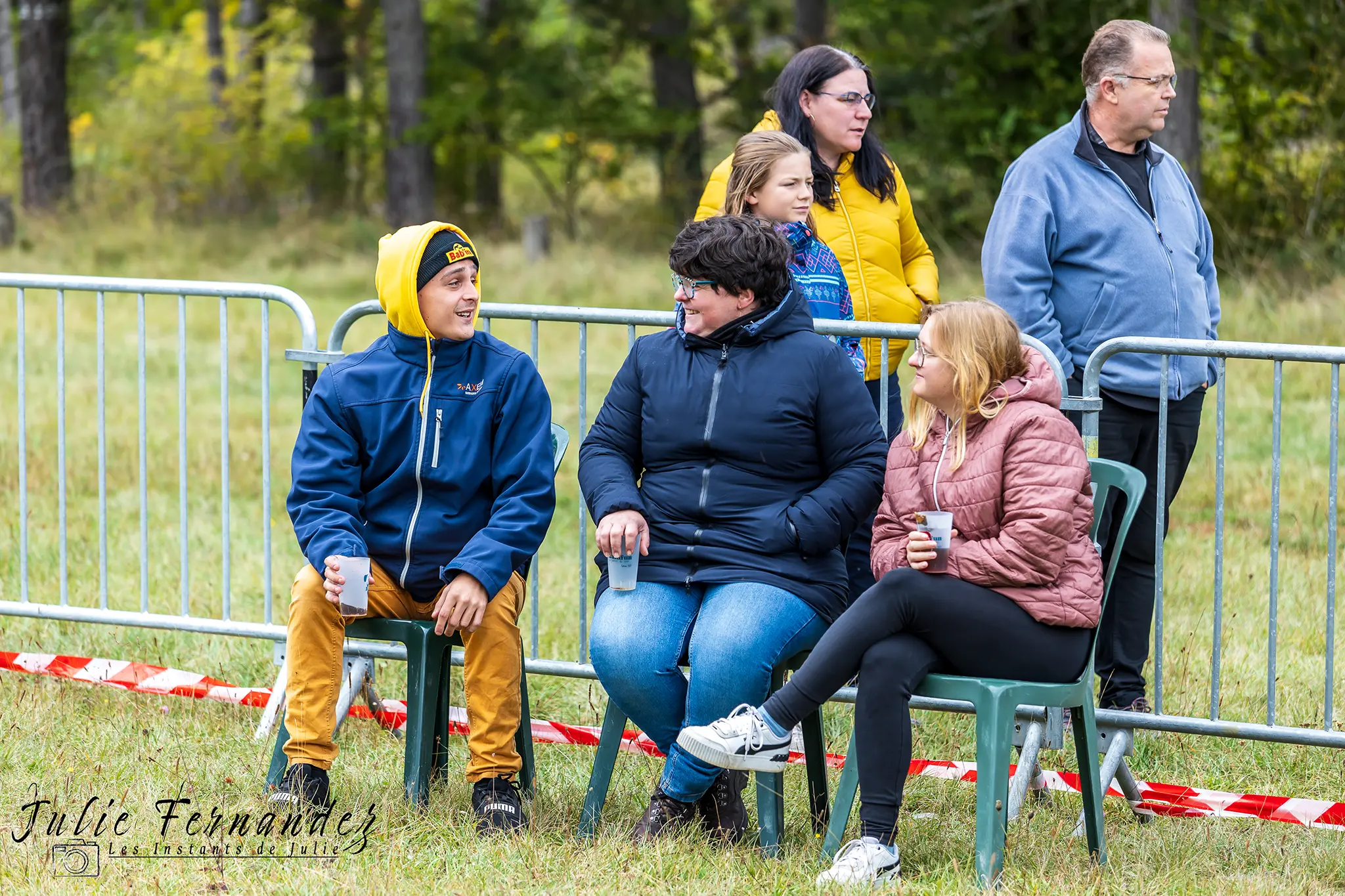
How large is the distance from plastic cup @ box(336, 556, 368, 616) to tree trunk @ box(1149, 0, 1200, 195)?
10.5 m

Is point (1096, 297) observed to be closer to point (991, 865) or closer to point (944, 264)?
point (991, 865)

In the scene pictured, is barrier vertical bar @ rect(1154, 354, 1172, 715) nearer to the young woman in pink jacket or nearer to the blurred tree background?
the young woman in pink jacket

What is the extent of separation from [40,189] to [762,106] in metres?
10.2

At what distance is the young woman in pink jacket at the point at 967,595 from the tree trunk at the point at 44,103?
20.2 metres

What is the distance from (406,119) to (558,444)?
17437 mm

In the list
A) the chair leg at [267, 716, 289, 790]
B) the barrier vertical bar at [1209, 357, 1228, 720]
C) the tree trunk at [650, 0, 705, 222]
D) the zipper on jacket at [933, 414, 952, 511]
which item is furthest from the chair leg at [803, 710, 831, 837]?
the tree trunk at [650, 0, 705, 222]

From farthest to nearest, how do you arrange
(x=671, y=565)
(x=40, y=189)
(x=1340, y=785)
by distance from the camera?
1. (x=40, y=189)
2. (x=1340, y=785)
3. (x=671, y=565)

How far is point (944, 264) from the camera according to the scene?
15.9m

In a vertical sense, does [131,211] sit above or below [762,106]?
below

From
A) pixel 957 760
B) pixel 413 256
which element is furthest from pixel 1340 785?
pixel 413 256

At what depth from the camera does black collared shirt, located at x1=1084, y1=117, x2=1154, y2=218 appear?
4633 millimetres

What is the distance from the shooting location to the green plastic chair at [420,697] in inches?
155

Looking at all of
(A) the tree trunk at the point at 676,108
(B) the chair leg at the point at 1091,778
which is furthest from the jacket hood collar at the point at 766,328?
(A) the tree trunk at the point at 676,108

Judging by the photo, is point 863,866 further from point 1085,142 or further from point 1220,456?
point 1085,142
